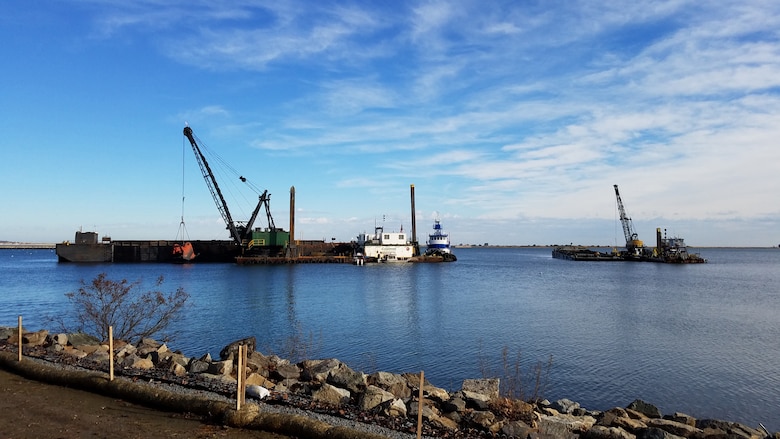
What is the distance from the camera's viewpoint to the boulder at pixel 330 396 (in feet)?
40.5

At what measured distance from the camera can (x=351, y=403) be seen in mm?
12641

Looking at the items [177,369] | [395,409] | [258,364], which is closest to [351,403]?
[395,409]

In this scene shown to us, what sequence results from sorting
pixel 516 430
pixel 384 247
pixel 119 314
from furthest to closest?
1. pixel 384 247
2. pixel 119 314
3. pixel 516 430

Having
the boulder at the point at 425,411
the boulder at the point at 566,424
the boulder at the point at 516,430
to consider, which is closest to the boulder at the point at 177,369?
the boulder at the point at 425,411

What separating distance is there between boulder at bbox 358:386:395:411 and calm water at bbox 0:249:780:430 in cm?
680

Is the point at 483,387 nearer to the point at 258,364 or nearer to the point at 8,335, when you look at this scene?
the point at 258,364

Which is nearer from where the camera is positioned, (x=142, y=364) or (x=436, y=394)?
(x=436, y=394)

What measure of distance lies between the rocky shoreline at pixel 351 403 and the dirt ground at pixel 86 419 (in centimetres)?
38

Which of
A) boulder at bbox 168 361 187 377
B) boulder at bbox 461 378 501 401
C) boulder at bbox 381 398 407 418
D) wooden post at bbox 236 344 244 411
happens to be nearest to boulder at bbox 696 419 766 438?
boulder at bbox 461 378 501 401

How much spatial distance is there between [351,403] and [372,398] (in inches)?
30.7

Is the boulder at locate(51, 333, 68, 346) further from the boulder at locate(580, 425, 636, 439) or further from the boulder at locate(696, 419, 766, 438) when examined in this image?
the boulder at locate(696, 419, 766, 438)

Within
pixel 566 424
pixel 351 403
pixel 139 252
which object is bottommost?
pixel 566 424

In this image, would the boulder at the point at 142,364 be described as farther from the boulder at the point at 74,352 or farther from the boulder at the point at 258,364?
the boulder at the point at 258,364

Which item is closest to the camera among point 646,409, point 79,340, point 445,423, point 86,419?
point 86,419
